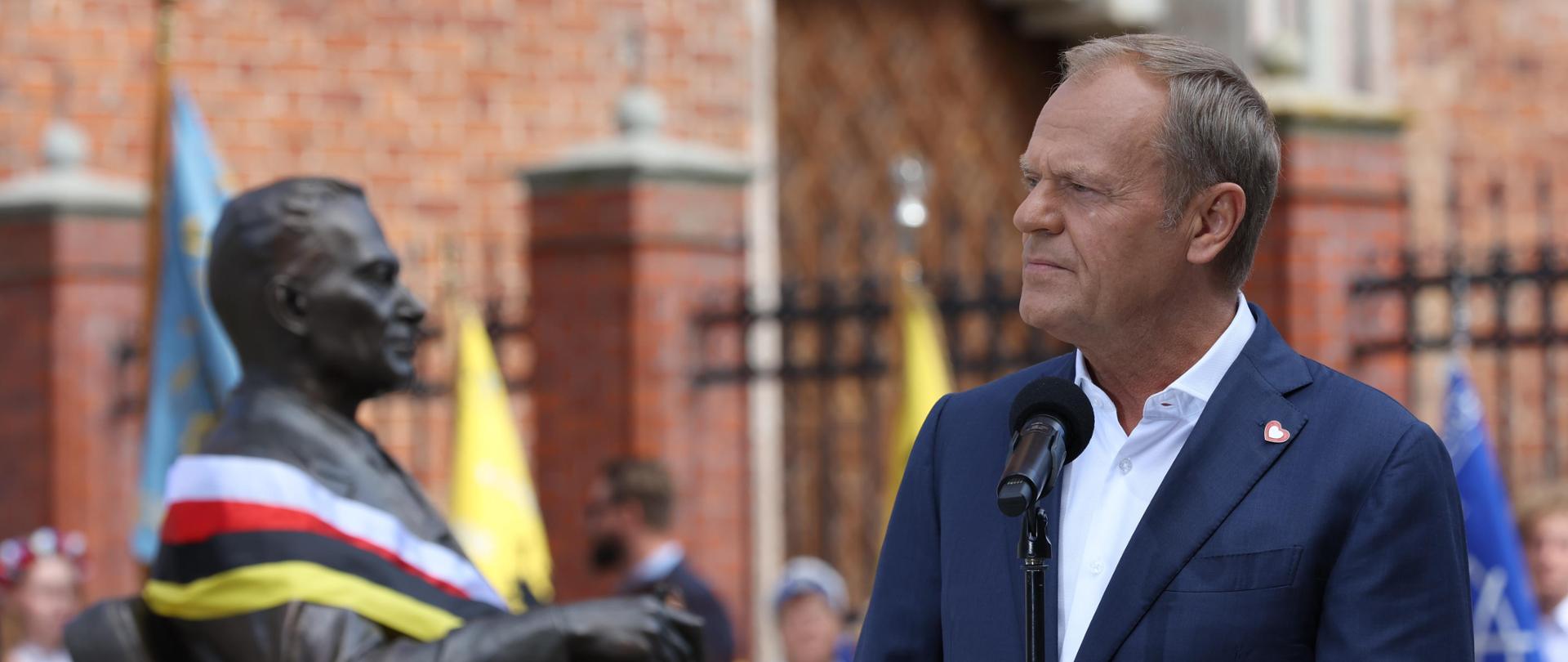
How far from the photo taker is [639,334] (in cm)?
794

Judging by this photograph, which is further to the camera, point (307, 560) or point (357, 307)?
point (357, 307)

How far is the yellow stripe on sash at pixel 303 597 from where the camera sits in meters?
3.63

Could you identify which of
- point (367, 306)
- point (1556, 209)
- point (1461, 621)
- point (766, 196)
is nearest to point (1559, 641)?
point (367, 306)

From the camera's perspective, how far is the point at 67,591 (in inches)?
274

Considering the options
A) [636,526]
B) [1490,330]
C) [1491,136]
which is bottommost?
[636,526]

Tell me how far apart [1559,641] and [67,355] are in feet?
17.5

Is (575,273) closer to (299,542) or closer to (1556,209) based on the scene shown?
(299,542)

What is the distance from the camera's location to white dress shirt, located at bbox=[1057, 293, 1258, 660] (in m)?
2.14

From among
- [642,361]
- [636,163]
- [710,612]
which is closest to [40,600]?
[710,612]

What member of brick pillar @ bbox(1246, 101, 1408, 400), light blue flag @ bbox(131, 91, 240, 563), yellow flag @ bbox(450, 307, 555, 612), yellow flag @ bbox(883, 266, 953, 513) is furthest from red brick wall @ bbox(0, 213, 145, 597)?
brick pillar @ bbox(1246, 101, 1408, 400)

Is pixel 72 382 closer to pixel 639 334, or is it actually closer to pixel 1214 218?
pixel 639 334

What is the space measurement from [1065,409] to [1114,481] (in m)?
0.11

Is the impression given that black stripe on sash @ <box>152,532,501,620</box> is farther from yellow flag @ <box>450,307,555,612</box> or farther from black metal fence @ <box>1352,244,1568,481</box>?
black metal fence @ <box>1352,244,1568,481</box>

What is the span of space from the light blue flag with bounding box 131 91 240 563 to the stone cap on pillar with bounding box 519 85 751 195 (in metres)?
2.12
